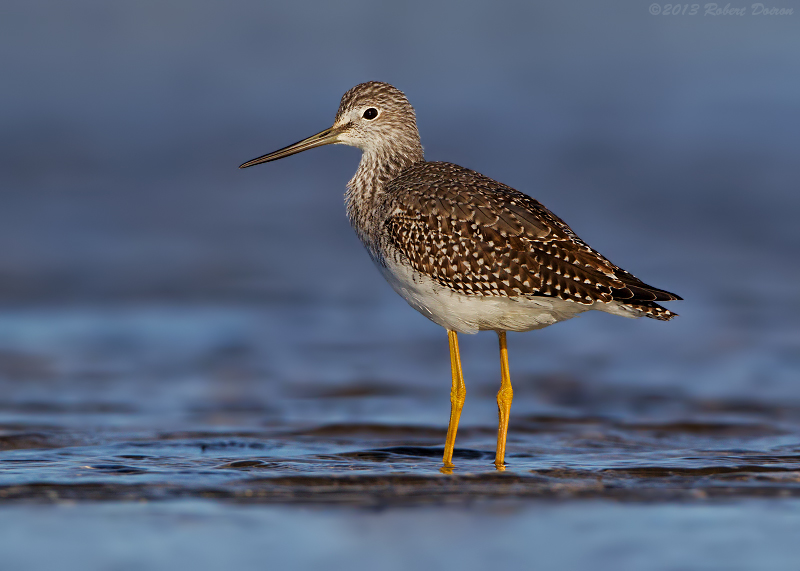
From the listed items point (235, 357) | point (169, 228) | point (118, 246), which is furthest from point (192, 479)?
point (169, 228)

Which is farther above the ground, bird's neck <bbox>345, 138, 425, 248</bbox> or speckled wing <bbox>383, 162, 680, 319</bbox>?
bird's neck <bbox>345, 138, 425, 248</bbox>

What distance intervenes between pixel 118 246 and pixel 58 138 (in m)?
7.80

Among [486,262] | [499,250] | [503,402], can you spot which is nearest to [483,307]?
[486,262]

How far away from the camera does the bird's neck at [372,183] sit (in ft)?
32.0

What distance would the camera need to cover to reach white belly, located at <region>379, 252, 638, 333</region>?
8836 mm

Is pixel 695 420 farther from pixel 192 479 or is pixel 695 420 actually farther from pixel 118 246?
pixel 118 246

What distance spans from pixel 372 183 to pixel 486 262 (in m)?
1.87

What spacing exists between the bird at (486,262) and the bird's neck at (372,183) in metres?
0.04

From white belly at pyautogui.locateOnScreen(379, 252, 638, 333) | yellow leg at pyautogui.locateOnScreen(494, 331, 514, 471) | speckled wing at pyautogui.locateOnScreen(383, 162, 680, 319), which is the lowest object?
yellow leg at pyautogui.locateOnScreen(494, 331, 514, 471)

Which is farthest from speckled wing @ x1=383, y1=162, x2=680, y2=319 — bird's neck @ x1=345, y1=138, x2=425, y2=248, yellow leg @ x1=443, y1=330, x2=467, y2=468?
yellow leg @ x1=443, y1=330, x2=467, y2=468

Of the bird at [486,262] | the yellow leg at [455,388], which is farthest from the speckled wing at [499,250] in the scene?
the yellow leg at [455,388]

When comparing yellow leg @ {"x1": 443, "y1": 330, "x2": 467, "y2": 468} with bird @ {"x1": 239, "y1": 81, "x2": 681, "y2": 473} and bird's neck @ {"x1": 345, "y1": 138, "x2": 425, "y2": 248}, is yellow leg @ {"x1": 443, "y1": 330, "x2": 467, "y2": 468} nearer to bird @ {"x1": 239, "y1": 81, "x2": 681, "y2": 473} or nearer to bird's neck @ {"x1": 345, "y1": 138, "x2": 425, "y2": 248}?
bird @ {"x1": 239, "y1": 81, "x2": 681, "y2": 473}

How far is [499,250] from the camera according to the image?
8.79 m

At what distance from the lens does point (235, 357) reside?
13.0m
